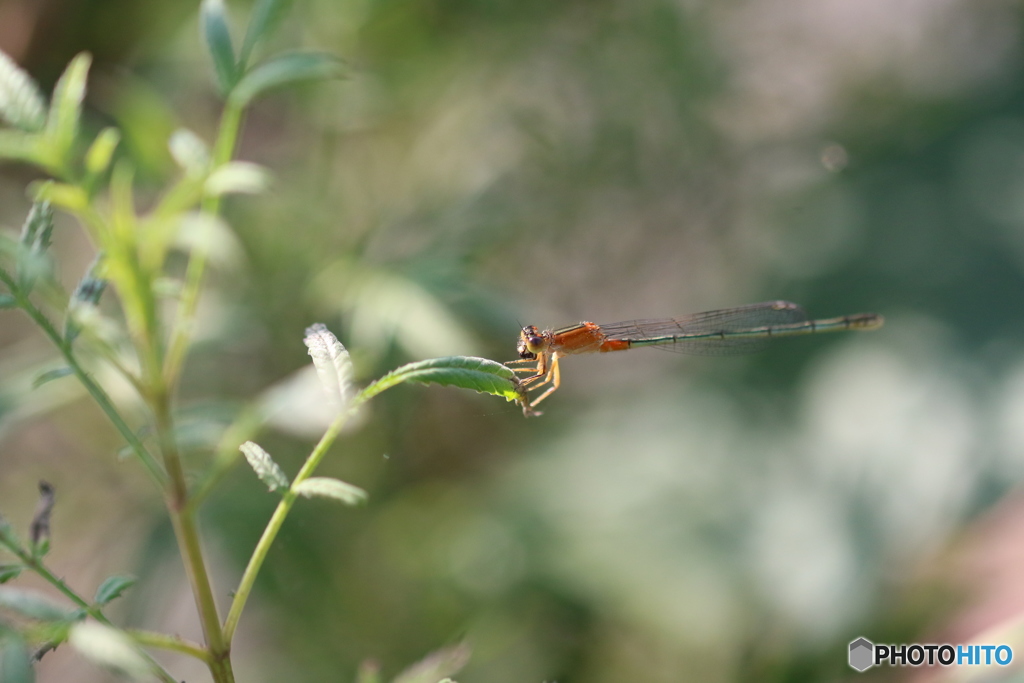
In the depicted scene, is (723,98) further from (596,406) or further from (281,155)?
(281,155)

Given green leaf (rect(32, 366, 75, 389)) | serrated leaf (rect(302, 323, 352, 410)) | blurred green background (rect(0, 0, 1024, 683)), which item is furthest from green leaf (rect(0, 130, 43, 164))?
blurred green background (rect(0, 0, 1024, 683))

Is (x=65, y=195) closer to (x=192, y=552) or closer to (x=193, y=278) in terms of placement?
(x=193, y=278)

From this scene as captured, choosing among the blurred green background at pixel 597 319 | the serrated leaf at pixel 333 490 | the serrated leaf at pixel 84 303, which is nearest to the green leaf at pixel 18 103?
the serrated leaf at pixel 84 303

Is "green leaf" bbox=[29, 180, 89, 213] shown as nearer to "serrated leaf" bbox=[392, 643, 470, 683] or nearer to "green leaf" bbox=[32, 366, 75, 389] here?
"green leaf" bbox=[32, 366, 75, 389]

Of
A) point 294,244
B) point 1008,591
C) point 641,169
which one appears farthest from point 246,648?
point 1008,591

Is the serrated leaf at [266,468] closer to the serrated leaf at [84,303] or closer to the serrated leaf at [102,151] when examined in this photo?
the serrated leaf at [84,303]

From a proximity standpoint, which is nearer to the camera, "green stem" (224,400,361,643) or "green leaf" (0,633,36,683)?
"green leaf" (0,633,36,683)

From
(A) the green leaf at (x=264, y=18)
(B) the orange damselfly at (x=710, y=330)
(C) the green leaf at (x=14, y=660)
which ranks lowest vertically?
(C) the green leaf at (x=14, y=660)
